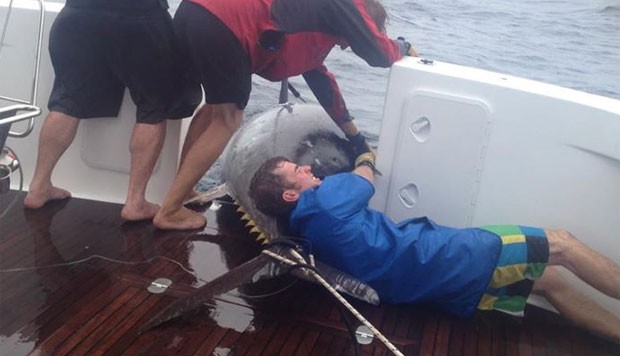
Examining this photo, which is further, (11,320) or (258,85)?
(258,85)

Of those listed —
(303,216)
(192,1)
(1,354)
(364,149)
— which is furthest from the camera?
(364,149)

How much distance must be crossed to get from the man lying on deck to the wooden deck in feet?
0.30

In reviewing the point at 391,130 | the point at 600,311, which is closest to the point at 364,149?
the point at 391,130

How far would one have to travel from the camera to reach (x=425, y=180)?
2.87 meters

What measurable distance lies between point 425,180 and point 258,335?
1.05 meters

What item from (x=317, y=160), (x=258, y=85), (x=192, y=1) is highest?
(x=192, y=1)

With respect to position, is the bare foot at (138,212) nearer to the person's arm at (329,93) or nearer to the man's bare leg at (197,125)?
the man's bare leg at (197,125)

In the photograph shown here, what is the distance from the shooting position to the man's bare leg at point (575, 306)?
8.02ft

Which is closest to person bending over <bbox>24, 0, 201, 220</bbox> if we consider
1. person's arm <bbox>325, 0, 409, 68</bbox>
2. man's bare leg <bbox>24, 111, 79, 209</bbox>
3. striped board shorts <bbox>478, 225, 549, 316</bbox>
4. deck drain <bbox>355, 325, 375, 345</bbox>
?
man's bare leg <bbox>24, 111, 79, 209</bbox>

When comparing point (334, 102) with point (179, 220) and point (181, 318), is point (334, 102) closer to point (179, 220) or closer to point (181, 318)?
point (179, 220)

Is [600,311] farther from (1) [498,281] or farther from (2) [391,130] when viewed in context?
(2) [391,130]

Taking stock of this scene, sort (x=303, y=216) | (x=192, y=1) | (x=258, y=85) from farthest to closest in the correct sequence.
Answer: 1. (x=258, y=85)
2. (x=192, y=1)
3. (x=303, y=216)

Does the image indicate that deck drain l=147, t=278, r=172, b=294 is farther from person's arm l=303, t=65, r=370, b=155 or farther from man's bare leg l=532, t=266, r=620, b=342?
man's bare leg l=532, t=266, r=620, b=342

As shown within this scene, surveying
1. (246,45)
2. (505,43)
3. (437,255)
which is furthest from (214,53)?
(505,43)
